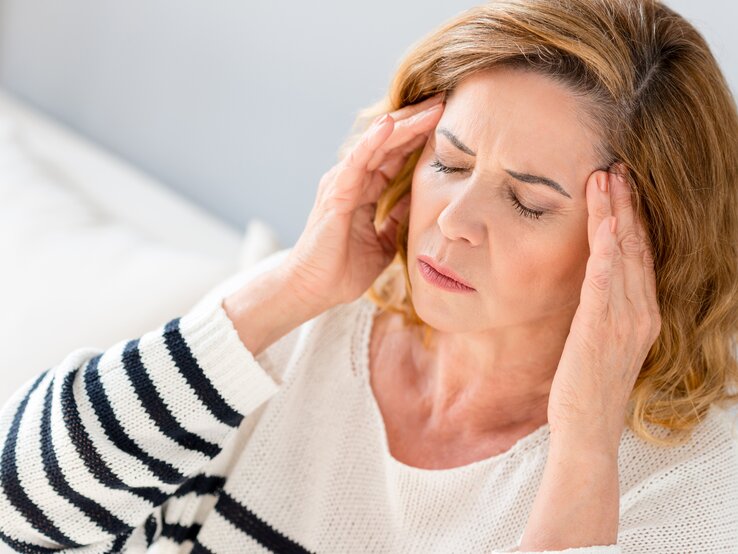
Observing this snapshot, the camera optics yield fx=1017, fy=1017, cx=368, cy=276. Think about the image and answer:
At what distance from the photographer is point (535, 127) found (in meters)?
1.13

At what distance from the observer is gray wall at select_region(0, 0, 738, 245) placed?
185 centimetres

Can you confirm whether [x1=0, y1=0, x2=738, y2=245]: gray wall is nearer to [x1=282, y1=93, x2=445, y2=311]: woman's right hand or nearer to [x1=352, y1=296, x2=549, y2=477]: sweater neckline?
[x1=282, y1=93, x2=445, y2=311]: woman's right hand

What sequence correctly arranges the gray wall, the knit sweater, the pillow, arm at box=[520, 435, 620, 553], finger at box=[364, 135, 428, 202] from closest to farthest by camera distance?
1. arm at box=[520, 435, 620, 553]
2. the knit sweater
3. finger at box=[364, 135, 428, 202]
4. the pillow
5. the gray wall

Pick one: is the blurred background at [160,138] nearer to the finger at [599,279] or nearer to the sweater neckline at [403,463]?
the sweater neckline at [403,463]

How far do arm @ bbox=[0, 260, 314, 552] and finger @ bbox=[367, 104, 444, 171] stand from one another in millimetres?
308

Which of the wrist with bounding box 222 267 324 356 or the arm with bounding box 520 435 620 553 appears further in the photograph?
the wrist with bounding box 222 267 324 356

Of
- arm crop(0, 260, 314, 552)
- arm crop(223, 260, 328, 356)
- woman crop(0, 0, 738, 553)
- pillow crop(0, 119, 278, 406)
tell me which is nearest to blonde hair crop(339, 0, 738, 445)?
woman crop(0, 0, 738, 553)

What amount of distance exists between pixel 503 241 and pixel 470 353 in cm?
27

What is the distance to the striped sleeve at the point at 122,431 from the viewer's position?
1.28m

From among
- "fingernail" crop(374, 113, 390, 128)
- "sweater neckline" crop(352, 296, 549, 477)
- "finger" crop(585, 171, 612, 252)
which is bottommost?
"sweater neckline" crop(352, 296, 549, 477)

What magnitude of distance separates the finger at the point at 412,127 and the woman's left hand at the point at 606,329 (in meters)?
0.22

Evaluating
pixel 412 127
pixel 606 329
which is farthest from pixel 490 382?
pixel 412 127

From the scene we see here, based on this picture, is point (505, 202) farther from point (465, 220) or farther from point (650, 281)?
point (650, 281)

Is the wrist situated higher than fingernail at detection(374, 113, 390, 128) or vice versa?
fingernail at detection(374, 113, 390, 128)
